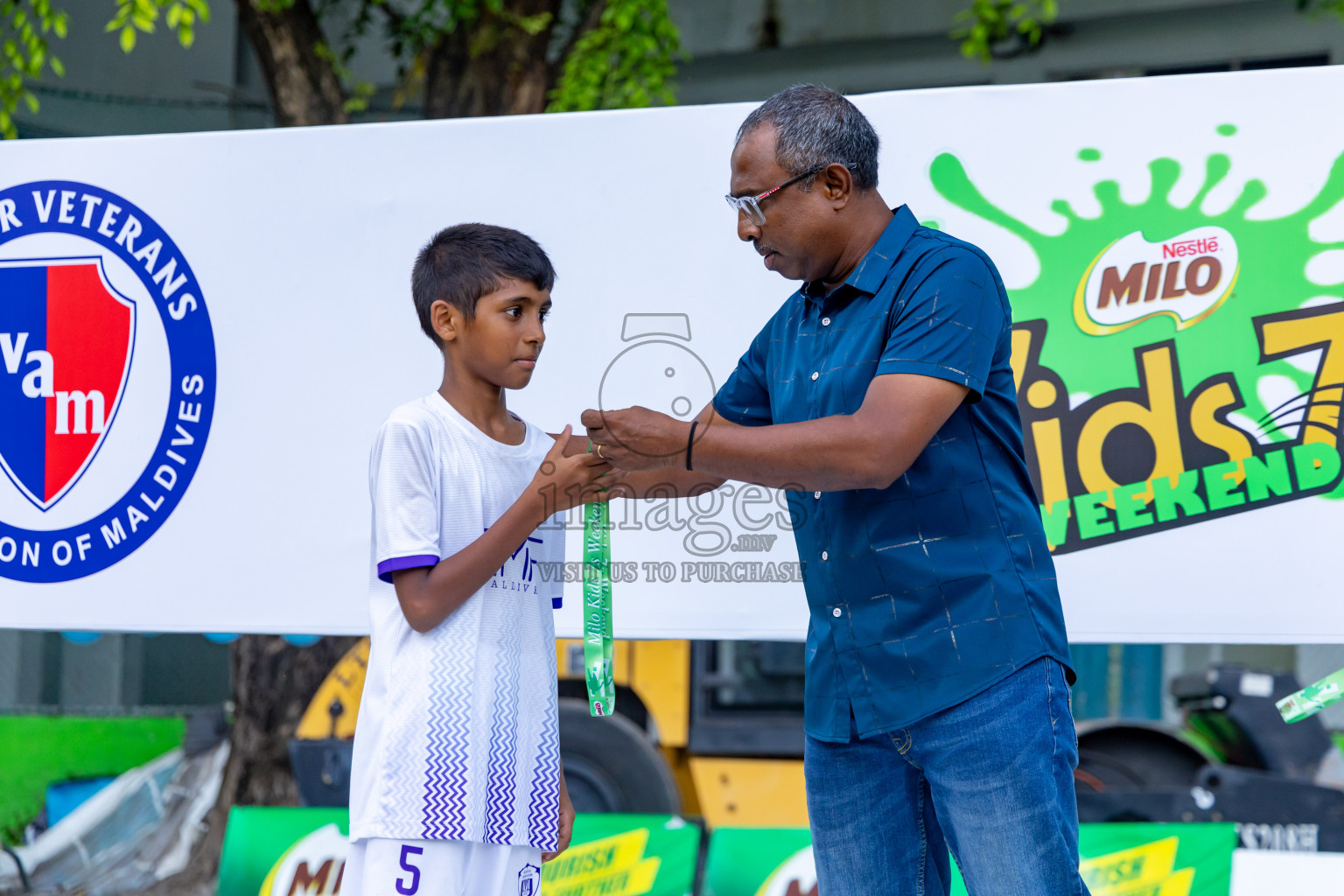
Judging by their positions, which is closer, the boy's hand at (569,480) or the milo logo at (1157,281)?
the boy's hand at (569,480)

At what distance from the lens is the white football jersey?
192 cm

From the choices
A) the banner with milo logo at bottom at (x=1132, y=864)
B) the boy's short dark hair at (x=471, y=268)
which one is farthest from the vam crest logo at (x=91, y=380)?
the banner with milo logo at bottom at (x=1132, y=864)

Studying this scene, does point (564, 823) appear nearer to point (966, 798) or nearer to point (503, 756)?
point (503, 756)

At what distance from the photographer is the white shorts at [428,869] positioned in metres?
1.90

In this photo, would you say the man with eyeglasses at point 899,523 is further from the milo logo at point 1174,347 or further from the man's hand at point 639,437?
the milo logo at point 1174,347

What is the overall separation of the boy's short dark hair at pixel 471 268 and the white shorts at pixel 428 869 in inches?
34.4

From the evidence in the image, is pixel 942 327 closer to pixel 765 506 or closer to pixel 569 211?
pixel 765 506

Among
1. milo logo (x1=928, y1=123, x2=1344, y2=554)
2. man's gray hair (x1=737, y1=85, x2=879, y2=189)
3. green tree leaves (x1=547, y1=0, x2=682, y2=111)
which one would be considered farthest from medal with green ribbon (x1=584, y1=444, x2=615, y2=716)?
green tree leaves (x1=547, y1=0, x2=682, y2=111)

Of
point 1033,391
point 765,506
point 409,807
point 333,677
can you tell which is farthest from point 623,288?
point 333,677

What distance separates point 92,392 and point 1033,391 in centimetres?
255

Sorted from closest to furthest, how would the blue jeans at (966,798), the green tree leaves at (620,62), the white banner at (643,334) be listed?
the blue jeans at (966,798)
the white banner at (643,334)
the green tree leaves at (620,62)

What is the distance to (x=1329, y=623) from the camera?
2.77 meters

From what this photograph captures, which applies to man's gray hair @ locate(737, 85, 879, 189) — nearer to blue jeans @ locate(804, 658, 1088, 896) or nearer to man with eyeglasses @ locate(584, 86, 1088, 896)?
man with eyeglasses @ locate(584, 86, 1088, 896)

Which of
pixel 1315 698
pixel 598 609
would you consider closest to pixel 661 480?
pixel 598 609
